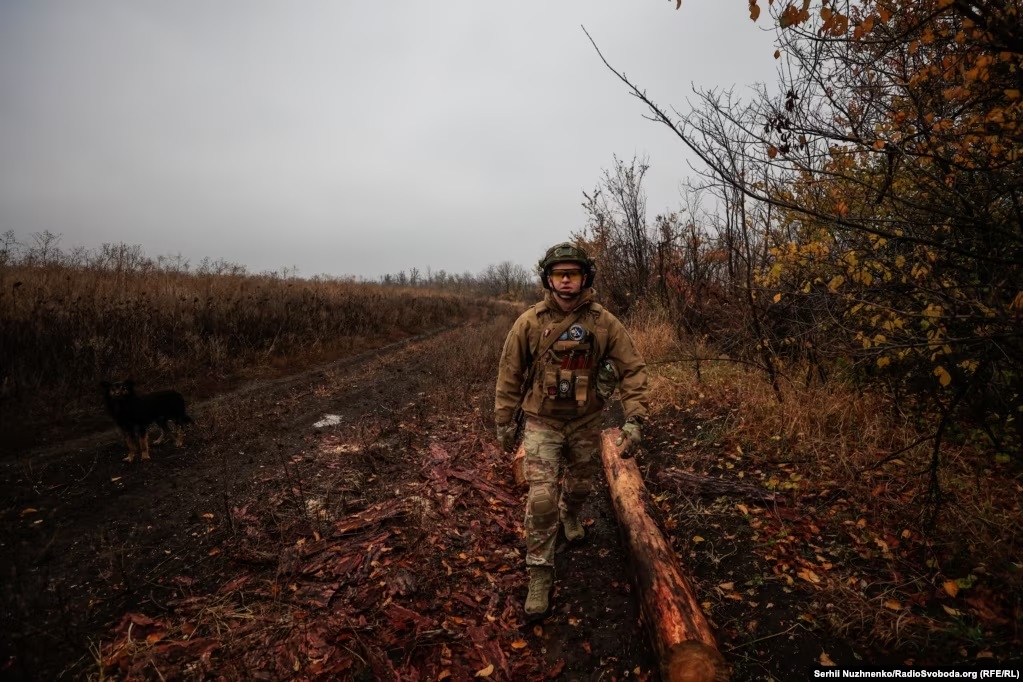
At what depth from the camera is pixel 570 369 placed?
3.39 meters

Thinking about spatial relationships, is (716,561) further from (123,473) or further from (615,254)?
(615,254)

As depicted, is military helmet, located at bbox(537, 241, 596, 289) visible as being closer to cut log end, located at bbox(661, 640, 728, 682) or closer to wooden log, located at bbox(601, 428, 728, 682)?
wooden log, located at bbox(601, 428, 728, 682)

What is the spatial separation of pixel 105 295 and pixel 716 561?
10862mm

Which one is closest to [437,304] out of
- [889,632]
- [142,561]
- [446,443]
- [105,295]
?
[105,295]

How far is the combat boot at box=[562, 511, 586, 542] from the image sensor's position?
3.92 metres

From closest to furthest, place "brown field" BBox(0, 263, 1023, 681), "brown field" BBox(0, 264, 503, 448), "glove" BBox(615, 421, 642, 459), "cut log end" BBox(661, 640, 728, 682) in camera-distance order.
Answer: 1. "cut log end" BBox(661, 640, 728, 682)
2. "brown field" BBox(0, 263, 1023, 681)
3. "glove" BBox(615, 421, 642, 459)
4. "brown field" BBox(0, 264, 503, 448)

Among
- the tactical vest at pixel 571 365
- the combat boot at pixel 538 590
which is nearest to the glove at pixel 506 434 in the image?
the tactical vest at pixel 571 365

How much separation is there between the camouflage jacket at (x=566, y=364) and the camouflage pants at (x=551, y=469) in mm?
116

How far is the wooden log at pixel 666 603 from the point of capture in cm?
235

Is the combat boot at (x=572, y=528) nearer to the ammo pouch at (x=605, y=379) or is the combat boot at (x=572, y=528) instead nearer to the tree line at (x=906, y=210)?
the ammo pouch at (x=605, y=379)

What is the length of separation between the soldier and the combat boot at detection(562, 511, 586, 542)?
21.0 inches

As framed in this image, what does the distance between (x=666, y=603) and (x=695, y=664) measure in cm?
34

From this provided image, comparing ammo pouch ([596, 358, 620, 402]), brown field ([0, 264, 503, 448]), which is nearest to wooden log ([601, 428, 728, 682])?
ammo pouch ([596, 358, 620, 402])

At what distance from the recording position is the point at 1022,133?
2.44 metres
